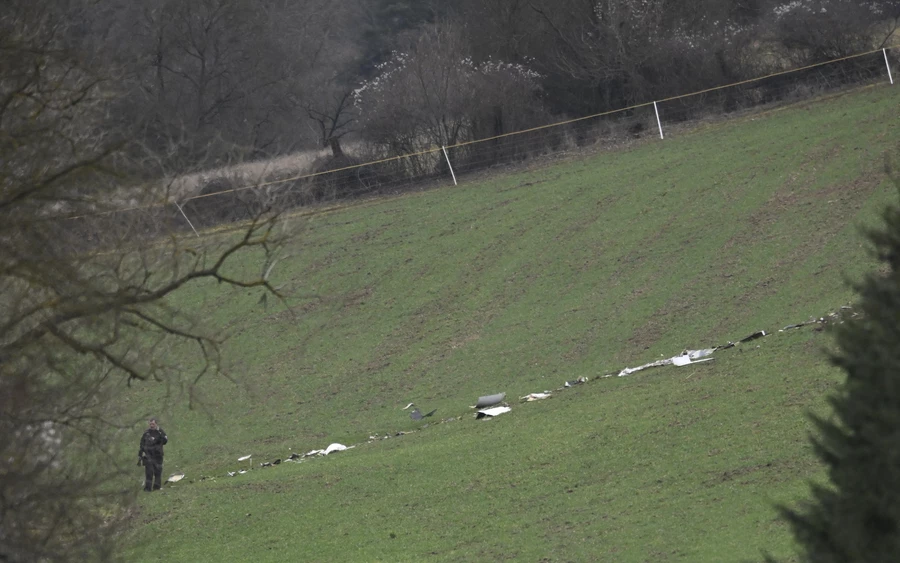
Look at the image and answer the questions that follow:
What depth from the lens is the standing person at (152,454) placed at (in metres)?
18.0

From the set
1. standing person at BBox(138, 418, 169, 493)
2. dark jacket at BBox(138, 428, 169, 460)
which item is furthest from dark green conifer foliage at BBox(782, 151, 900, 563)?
dark jacket at BBox(138, 428, 169, 460)

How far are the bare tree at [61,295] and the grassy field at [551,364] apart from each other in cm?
140

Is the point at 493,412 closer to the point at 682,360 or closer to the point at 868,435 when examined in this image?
A: the point at 682,360

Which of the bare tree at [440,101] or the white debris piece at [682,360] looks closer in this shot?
the white debris piece at [682,360]

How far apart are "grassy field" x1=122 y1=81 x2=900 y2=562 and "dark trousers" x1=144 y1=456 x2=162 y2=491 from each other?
0.42 m

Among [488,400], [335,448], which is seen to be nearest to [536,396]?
[488,400]

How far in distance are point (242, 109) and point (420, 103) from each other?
23.5ft

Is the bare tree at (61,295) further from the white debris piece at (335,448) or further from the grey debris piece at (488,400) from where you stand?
the grey debris piece at (488,400)

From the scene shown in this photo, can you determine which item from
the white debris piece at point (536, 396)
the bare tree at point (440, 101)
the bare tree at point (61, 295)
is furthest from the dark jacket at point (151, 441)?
the bare tree at point (440, 101)

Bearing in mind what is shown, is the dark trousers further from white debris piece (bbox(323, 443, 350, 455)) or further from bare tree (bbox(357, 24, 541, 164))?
bare tree (bbox(357, 24, 541, 164))

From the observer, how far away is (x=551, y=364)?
870 inches

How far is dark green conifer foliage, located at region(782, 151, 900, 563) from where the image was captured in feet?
14.3

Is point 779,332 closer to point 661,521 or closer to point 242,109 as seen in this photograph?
point 661,521

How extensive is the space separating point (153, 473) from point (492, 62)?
3182 cm
